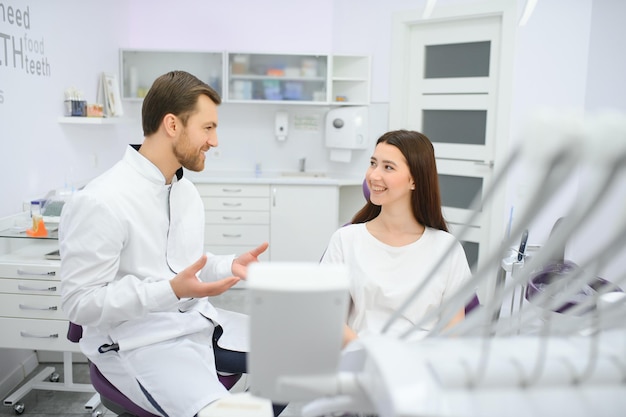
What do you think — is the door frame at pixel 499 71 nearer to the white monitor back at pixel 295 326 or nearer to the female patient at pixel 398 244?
the female patient at pixel 398 244

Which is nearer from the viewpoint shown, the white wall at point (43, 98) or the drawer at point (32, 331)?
the drawer at point (32, 331)

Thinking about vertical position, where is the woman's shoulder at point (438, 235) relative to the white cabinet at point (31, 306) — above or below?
above

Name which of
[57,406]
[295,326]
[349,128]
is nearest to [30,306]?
[57,406]

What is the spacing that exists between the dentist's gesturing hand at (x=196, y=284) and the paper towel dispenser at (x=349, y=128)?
3.73 metres

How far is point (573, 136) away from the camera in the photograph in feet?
1.61

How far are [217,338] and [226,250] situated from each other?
9.81 feet

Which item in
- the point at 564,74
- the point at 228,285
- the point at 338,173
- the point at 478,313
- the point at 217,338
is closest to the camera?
the point at 478,313

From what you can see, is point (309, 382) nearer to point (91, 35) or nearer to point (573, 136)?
point (573, 136)

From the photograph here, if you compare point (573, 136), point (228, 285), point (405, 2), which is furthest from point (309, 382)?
point (405, 2)

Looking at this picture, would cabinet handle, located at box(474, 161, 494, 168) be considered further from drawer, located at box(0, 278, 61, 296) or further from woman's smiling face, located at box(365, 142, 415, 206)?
drawer, located at box(0, 278, 61, 296)

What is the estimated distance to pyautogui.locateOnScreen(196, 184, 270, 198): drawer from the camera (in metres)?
4.73

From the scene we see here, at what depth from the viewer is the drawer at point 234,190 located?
15.5 ft

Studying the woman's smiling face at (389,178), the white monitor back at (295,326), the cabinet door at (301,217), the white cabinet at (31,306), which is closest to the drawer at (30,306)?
the white cabinet at (31,306)

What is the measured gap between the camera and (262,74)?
5164mm
